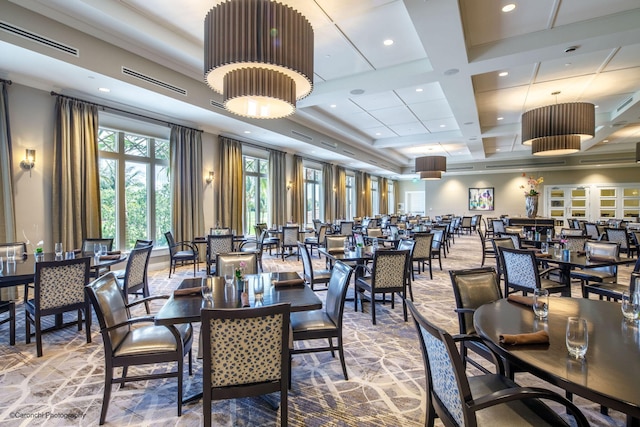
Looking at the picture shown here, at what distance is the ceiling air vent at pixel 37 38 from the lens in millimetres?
3742

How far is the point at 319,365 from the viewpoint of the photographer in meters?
2.96

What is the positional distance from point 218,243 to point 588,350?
552 centimetres

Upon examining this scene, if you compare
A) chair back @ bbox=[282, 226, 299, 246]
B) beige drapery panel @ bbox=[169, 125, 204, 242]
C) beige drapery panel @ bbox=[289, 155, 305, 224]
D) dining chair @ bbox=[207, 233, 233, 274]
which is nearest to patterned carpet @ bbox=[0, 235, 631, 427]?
dining chair @ bbox=[207, 233, 233, 274]

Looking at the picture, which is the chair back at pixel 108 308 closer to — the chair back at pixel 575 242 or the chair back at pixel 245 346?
the chair back at pixel 245 346

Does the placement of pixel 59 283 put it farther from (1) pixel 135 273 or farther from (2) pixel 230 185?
(2) pixel 230 185

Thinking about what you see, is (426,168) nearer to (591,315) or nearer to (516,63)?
(516,63)

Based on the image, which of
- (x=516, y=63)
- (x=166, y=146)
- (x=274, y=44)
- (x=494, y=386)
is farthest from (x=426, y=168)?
(x=494, y=386)

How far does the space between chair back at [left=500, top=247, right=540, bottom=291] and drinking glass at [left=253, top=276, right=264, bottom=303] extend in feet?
9.94

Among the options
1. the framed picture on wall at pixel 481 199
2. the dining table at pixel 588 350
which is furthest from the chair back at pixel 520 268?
the framed picture on wall at pixel 481 199

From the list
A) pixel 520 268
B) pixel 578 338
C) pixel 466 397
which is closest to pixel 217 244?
pixel 520 268

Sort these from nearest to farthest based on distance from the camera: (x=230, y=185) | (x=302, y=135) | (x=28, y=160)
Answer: (x=28, y=160) → (x=230, y=185) → (x=302, y=135)

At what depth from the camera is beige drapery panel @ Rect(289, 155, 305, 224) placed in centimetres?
1155

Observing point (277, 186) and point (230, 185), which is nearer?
point (230, 185)

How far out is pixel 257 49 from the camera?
2615 mm
